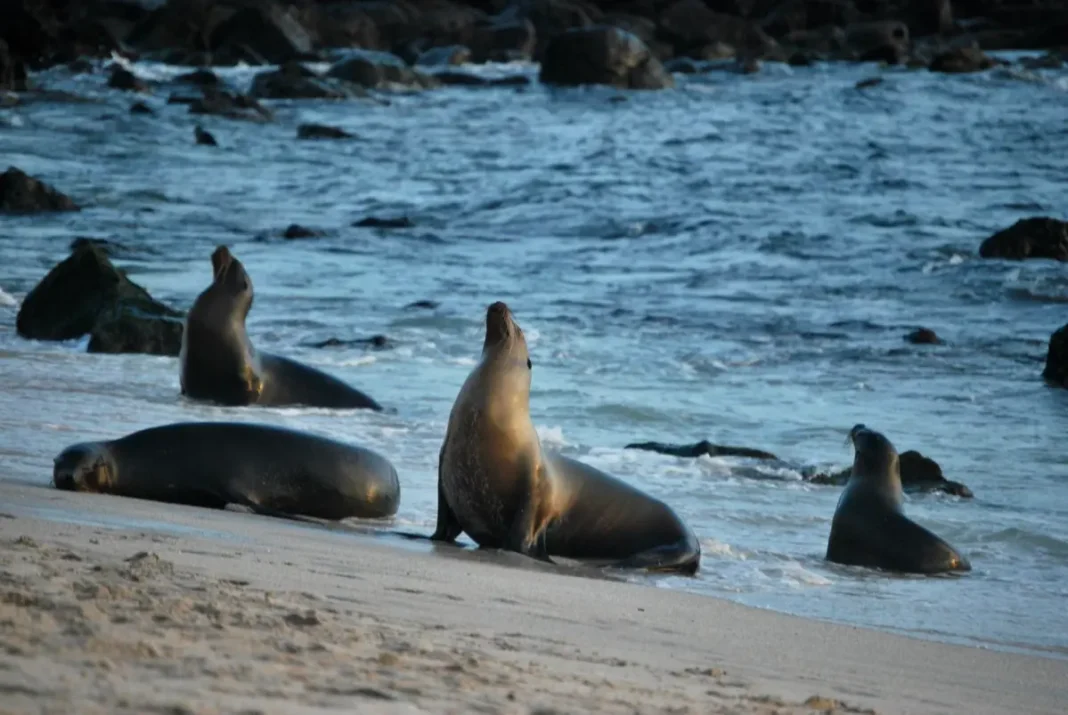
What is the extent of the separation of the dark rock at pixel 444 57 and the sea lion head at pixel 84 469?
46.2 metres

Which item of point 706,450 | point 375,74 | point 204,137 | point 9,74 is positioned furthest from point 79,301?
point 375,74

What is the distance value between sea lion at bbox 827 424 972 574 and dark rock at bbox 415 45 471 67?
45522mm

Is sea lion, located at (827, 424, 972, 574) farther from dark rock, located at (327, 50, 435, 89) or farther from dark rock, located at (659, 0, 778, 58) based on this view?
dark rock, located at (659, 0, 778, 58)

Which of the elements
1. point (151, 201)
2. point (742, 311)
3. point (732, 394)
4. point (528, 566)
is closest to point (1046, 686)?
point (528, 566)

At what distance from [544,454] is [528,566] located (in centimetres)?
70

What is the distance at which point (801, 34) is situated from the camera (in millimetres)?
60031

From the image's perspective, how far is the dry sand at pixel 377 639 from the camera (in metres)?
2.99

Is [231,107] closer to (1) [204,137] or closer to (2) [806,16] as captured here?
(1) [204,137]

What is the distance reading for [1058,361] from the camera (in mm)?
12320

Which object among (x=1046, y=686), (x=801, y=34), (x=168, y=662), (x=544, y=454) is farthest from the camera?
(x=801, y=34)

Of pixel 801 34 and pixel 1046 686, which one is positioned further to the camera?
pixel 801 34

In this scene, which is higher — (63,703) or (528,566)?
(63,703)

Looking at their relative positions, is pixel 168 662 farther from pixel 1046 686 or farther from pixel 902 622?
pixel 902 622

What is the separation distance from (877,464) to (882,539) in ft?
2.17
